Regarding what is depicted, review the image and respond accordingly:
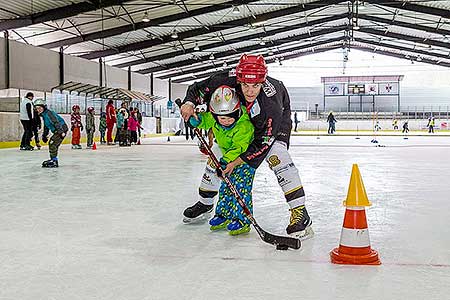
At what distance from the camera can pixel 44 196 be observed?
539cm

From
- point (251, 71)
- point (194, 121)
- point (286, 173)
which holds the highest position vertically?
point (251, 71)

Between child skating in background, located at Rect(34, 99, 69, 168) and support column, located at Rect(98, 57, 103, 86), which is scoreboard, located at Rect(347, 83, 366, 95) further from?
child skating in background, located at Rect(34, 99, 69, 168)

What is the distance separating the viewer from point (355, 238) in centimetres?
285

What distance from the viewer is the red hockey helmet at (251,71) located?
3.18 m

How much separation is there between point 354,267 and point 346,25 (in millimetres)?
32433

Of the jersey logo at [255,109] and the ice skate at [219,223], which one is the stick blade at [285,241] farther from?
the jersey logo at [255,109]

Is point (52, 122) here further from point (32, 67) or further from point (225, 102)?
point (32, 67)

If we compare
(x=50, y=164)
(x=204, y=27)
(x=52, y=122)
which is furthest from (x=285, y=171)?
(x=204, y=27)

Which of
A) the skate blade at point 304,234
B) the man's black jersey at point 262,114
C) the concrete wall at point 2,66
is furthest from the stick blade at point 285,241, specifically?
the concrete wall at point 2,66

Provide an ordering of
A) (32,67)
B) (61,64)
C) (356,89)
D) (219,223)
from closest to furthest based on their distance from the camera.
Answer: (219,223) < (32,67) < (61,64) < (356,89)

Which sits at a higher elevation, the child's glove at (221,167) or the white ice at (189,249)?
the child's glove at (221,167)

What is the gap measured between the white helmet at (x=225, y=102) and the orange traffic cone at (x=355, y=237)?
2.91ft

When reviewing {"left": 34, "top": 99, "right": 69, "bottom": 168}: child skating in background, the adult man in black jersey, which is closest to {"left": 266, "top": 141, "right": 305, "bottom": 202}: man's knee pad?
the adult man in black jersey

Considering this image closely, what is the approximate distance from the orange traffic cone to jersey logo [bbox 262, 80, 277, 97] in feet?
2.61
